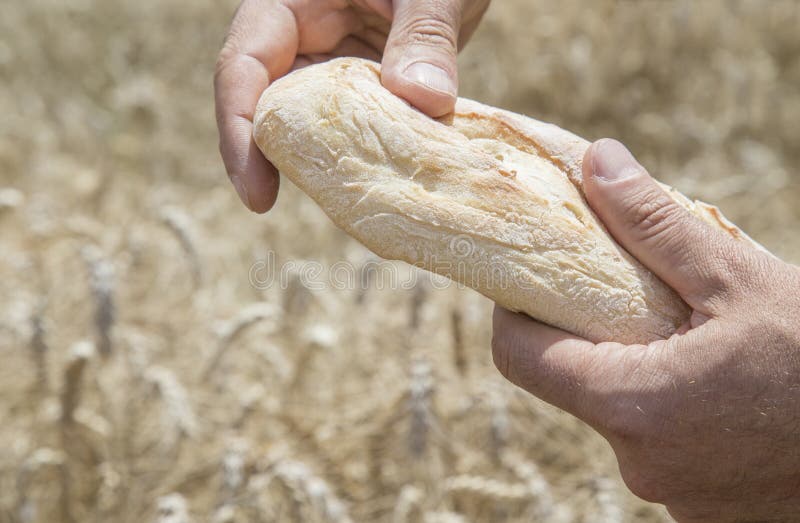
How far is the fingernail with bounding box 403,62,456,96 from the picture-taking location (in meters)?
1.28

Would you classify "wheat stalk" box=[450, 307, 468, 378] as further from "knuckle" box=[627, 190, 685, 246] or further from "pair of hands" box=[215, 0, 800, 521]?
"knuckle" box=[627, 190, 685, 246]

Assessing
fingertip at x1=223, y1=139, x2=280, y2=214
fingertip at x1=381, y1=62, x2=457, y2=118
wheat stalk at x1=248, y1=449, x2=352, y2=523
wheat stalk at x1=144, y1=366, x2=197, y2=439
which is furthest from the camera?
wheat stalk at x1=144, y1=366, x2=197, y2=439

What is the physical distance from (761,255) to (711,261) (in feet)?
0.30

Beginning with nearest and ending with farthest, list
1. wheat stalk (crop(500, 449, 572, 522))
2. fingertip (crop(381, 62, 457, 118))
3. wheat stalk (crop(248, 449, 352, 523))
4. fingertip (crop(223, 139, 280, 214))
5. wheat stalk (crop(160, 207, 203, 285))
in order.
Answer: fingertip (crop(381, 62, 457, 118)) → fingertip (crop(223, 139, 280, 214)) → wheat stalk (crop(248, 449, 352, 523)) → wheat stalk (crop(500, 449, 572, 522)) → wheat stalk (crop(160, 207, 203, 285))

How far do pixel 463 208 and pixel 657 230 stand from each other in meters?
0.30

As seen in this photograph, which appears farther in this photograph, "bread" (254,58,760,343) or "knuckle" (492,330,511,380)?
"knuckle" (492,330,511,380)

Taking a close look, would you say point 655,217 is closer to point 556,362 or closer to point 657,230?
point 657,230

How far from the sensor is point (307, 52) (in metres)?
1.76

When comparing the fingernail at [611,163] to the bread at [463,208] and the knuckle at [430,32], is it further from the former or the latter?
the knuckle at [430,32]

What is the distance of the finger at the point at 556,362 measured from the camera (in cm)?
116

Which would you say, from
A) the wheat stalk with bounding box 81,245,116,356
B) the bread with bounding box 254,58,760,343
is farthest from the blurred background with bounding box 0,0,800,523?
the bread with bounding box 254,58,760,343

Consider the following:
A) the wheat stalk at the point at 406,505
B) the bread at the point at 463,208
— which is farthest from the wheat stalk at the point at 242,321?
the bread at the point at 463,208

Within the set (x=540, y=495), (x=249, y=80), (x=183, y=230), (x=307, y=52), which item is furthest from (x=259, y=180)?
(x=540, y=495)

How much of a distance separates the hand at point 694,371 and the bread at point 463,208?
0.14 feet
